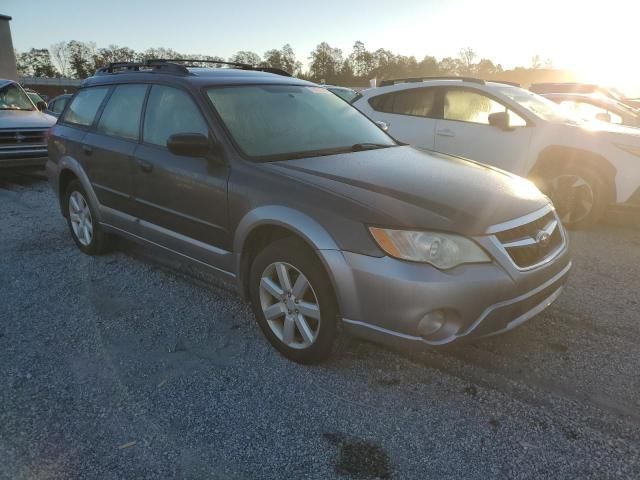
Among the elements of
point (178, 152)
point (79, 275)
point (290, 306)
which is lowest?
point (79, 275)

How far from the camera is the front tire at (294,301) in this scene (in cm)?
271

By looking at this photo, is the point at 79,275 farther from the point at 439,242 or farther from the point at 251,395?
the point at 439,242

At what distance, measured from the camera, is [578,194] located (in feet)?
19.2

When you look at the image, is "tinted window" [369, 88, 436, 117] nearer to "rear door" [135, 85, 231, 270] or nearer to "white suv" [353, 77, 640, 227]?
"white suv" [353, 77, 640, 227]

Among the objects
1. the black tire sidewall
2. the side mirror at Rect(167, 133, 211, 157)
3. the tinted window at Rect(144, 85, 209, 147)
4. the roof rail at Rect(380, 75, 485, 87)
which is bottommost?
the black tire sidewall

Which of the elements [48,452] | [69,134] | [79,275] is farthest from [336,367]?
[69,134]

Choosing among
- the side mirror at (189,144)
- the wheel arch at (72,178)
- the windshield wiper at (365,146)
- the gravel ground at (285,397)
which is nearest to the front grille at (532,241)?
the gravel ground at (285,397)

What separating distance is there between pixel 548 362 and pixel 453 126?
4119 mm

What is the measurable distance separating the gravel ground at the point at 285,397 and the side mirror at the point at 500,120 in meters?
2.67

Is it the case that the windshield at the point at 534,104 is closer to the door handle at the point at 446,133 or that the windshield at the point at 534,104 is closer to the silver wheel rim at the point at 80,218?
the door handle at the point at 446,133

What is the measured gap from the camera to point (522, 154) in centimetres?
601

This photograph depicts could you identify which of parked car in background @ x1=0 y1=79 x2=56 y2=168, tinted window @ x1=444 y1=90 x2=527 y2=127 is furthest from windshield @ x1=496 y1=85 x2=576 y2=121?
parked car in background @ x1=0 y1=79 x2=56 y2=168

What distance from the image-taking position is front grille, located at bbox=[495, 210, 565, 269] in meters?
2.62

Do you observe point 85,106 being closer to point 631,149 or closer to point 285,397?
point 285,397
